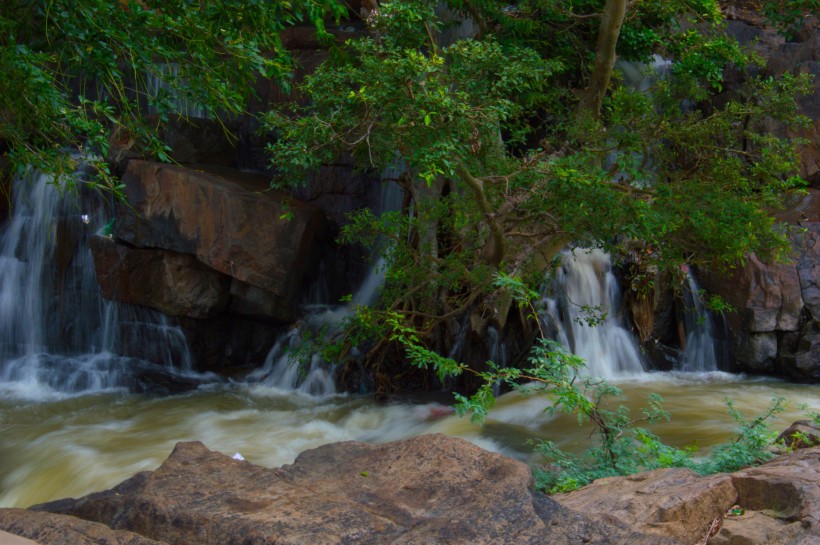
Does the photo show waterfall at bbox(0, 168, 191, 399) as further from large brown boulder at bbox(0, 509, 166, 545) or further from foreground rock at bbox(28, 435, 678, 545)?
large brown boulder at bbox(0, 509, 166, 545)

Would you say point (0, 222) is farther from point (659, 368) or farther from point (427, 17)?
point (659, 368)

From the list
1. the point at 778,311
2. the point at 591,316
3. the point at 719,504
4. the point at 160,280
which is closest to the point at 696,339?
the point at 778,311

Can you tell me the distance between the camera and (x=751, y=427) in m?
4.60

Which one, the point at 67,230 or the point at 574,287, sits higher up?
the point at 67,230

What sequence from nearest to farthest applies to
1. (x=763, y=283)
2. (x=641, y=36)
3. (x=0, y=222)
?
(x=763, y=283), (x=641, y=36), (x=0, y=222)

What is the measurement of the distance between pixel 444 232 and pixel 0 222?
6.66 meters

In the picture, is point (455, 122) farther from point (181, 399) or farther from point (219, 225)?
point (181, 399)

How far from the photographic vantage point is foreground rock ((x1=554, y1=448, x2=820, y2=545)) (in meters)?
3.24

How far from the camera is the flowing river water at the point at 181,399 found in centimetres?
679

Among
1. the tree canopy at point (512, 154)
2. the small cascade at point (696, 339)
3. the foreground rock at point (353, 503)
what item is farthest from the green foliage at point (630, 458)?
the small cascade at point (696, 339)

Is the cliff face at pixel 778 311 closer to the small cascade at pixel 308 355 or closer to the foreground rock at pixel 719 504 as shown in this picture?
the small cascade at pixel 308 355

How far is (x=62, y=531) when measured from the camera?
3.11 m

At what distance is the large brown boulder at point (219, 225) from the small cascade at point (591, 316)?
3.27 meters

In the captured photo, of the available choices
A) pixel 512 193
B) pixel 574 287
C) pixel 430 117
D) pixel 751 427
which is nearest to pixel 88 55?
pixel 430 117
